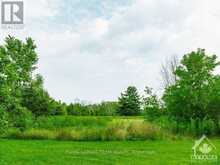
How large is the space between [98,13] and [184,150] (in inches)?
264

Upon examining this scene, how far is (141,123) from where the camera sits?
1689 cm

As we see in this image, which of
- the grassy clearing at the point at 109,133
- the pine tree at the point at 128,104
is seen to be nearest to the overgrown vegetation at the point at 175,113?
the grassy clearing at the point at 109,133

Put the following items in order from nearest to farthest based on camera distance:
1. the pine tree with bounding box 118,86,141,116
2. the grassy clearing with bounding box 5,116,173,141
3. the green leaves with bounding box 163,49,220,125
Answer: the grassy clearing with bounding box 5,116,173,141 → the green leaves with bounding box 163,49,220,125 → the pine tree with bounding box 118,86,141,116

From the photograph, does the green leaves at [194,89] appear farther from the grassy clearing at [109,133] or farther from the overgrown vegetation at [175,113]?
the grassy clearing at [109,133]

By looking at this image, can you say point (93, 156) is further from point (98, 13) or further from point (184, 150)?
point (98, 13)

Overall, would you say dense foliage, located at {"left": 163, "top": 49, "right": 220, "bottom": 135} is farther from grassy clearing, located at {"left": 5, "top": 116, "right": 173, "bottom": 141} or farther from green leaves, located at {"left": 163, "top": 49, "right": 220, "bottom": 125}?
grassy clearing, located at {"left": 5, "top": 116, "right": 173, "bottom": 141}

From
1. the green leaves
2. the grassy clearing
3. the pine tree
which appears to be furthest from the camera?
the pine tree

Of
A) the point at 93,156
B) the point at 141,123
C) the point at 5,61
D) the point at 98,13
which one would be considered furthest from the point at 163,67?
the point at 5,61

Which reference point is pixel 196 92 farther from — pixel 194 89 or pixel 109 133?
pixel 109 133

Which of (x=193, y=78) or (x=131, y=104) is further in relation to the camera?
(x=131, y=104)

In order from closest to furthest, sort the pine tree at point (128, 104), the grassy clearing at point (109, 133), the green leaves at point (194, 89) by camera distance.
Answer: the grassy clearing at point (109, 133), the green leaves at point (194, 89), the pine tree at point (128, 104)

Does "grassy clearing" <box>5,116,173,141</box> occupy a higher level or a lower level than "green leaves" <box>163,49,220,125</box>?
lower

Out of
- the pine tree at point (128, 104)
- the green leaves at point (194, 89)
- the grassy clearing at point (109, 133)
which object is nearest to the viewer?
the grassy clearing at point (109, 133)

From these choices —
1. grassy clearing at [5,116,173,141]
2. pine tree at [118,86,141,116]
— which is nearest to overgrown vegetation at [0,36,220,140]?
grassy clearing at [5,116,173,141]
